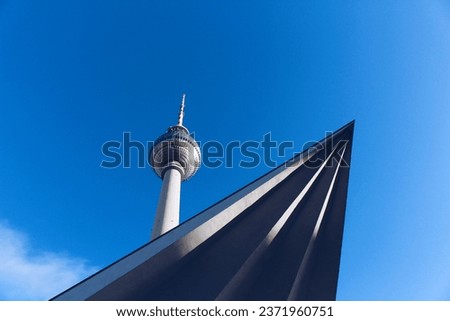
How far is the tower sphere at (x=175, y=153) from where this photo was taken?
161ft

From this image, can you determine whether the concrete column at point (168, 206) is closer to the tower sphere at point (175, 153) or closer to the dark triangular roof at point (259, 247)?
the tower sphere at point (175, 153)

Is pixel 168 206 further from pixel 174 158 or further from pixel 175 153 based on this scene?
pixel 175 153

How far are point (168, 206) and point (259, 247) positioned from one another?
29.8m

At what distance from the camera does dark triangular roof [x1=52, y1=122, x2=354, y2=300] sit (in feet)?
26.8

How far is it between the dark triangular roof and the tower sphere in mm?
35661

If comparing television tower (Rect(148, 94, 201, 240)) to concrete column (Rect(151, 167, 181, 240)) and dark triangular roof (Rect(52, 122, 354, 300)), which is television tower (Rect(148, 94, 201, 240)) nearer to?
concrete column (Rect(151, 167, 181, 240))

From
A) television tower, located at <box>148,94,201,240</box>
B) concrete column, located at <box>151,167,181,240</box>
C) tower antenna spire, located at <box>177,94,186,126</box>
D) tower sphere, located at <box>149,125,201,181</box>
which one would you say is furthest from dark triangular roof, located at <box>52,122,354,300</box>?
tower antenna spire, located at <box>177,94,186,126</box>

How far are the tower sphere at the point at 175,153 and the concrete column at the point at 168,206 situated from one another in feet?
5.42

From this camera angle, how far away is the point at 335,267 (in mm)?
12508

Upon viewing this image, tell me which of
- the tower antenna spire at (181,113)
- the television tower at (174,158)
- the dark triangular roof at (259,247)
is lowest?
the dark triangular roof at (259,247)

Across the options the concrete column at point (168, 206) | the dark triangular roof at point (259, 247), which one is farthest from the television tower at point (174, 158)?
the dark triangular roof at point (259, 247)

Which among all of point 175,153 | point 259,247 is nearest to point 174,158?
point 175,153

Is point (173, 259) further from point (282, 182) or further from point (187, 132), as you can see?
point (187, 132)
